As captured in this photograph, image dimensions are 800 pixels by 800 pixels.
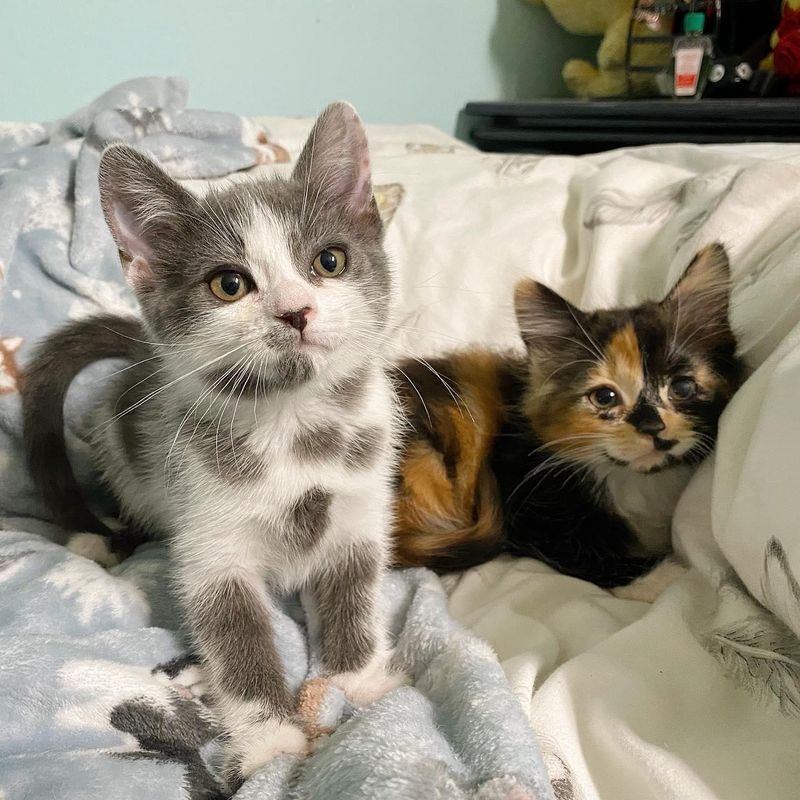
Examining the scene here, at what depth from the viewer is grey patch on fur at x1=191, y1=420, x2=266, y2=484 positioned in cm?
87

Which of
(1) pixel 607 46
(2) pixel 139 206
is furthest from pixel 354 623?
(1) pixel 607 46

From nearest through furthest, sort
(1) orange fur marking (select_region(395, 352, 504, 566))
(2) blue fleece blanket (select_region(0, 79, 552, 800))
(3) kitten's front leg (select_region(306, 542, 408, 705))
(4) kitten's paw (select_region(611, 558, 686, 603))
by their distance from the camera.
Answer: (2) blue fleece blanket (select_region(0, 79, 552, 800))
(3) kitten's front leg (select_region(306, 542, 408, 705))
(4) kitten's paw (select_region(611, 558, 686, 603))
(1) orange fur marking (select_region(395, 352, 504, 566))

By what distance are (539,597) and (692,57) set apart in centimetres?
179

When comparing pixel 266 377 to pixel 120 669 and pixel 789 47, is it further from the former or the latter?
pixel 789 47

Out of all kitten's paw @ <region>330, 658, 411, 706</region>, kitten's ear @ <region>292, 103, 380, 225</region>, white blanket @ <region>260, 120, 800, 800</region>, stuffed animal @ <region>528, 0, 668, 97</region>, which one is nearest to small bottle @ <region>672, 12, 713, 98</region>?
stuffed animal @ <region>528, 0, 668, 97</region>

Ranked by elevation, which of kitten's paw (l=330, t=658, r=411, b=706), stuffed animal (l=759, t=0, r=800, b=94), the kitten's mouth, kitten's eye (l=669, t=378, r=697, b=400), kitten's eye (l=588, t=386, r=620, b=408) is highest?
stuffed animal (l=759, t=0, r=800, b=94)

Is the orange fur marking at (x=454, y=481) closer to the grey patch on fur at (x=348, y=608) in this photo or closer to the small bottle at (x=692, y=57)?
the grey patch on fur at (x=348, y=608)

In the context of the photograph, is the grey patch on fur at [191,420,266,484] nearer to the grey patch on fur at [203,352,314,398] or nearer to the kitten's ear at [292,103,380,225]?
the grey patch on fur at [203,352,314,398]

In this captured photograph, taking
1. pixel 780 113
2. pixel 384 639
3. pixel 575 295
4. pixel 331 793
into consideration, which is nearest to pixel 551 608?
pixel 384 639

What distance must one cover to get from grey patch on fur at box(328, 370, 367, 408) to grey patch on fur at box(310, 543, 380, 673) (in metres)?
0.20

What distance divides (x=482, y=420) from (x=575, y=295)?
334 millimetres

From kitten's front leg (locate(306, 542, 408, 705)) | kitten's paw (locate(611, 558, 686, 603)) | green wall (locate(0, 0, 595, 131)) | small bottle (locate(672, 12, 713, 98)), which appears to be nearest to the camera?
kitten's front leg (locate(306, 542, 408, 705))

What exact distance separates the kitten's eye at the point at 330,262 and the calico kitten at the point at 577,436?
319 mm

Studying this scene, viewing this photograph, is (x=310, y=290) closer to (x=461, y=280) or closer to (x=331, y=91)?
(x=461, y=280)
